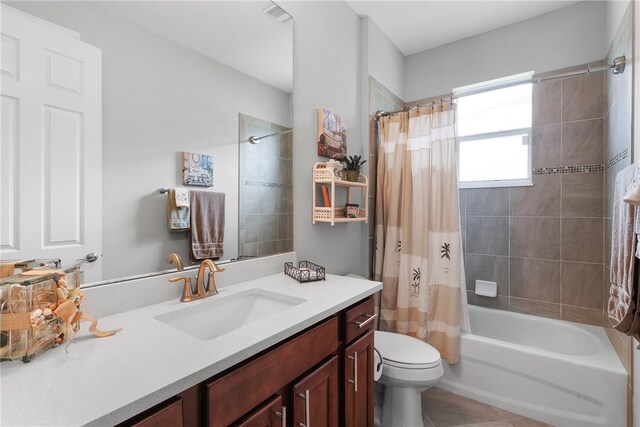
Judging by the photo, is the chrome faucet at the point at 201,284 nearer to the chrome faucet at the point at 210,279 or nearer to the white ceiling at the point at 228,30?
the chrome faucet at the point at 210,279

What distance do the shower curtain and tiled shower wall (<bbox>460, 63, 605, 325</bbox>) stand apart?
67cm

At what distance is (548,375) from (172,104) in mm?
2482

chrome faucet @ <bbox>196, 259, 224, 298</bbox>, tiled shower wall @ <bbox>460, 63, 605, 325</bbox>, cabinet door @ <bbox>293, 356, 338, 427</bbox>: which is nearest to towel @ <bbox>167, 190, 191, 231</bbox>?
chrome faucet @ <bbox>196, 259, 224, 298</bbox>

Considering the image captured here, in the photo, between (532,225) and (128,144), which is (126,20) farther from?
(532,225)

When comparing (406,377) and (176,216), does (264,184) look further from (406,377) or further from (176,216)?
(406,377)

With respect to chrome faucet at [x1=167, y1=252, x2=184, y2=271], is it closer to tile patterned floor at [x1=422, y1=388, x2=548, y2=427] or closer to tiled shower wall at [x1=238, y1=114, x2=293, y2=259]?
tiled shower wall at [x1=238, y1=114, x2=293, y2=259]

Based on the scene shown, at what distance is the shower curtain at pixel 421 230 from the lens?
202 cm

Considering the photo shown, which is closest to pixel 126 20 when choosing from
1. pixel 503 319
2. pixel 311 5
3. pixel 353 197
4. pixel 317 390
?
pixel 311 5

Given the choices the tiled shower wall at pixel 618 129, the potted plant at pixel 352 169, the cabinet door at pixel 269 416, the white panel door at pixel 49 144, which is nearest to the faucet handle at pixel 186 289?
the white panel door at pixel 49 144

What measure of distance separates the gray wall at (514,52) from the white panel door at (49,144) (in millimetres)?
2679

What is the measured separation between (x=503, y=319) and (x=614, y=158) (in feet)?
4.54

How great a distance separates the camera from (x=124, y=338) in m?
0.80

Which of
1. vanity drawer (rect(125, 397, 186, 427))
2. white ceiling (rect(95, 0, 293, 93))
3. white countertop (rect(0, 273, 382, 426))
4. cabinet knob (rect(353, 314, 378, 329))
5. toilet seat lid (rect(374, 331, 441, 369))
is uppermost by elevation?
white ceiling (rect(95, 0, 293, 93))

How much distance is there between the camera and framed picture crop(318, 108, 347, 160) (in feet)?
6.12
